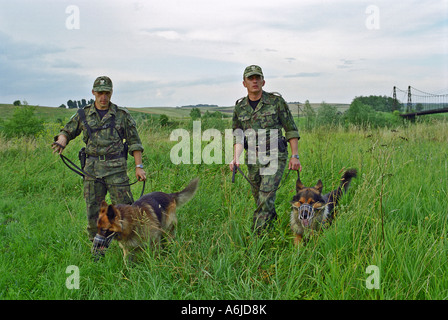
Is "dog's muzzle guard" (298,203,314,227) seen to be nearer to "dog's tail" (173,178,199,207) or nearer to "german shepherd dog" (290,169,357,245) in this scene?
"german shepherd dog" (290,169,357,245)

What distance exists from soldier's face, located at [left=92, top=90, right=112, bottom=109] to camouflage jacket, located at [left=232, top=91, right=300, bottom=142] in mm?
1867

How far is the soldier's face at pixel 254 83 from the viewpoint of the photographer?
4.20 m

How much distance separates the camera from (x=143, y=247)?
3.57 m

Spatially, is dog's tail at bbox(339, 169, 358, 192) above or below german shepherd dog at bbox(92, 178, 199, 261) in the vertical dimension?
above

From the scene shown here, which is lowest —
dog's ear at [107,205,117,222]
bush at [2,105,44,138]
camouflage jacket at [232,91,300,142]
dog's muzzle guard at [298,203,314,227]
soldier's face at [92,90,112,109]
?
dog's muzzle guard at [298,203,314,227]

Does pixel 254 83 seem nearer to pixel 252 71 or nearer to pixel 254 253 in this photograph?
pixel 252 71

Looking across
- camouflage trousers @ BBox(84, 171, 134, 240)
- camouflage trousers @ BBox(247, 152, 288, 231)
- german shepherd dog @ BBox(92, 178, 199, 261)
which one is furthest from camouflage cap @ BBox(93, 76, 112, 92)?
camouflage trousers @ BBox(247, 152, 288, 231)

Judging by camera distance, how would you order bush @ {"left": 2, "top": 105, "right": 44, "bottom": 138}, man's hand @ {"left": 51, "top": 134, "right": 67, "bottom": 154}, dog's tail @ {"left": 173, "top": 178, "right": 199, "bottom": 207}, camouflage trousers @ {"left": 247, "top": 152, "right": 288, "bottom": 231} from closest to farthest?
1. man's hand @ {"left": 51, "top": 134, "right": 67, "bottom": 154}
2. camouflage trousers @ {"left": 247, "top": 152, "right": 288, "bottom": 231}
3. dog's tail @ {"left": 173, "top": 178, "right": 199, "bottom": 207}
4. bush @ {"left": 2, "top": 105, "right": 44, "bottom": 138}

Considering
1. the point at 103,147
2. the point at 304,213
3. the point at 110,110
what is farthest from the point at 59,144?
the point at 304,213

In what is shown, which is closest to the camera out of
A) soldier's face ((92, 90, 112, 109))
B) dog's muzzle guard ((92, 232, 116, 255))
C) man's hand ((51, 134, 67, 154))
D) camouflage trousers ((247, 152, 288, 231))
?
dog's muzzle guard ((92, 232, 116, 255))

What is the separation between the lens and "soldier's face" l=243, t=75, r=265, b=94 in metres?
4.20
